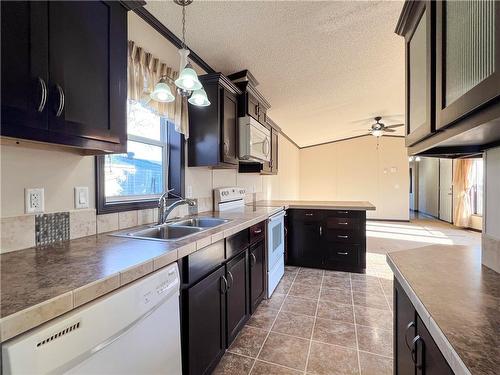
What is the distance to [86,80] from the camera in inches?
41.3

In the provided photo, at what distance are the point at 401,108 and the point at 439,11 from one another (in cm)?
479

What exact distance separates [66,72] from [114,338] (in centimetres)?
100

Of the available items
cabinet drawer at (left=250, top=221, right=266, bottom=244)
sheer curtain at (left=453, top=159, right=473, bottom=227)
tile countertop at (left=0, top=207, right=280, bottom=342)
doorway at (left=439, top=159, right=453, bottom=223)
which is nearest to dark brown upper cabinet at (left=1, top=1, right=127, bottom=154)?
tile countertop at (left=0, top=207, right=280, bottom=342)

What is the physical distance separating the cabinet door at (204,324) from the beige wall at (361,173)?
23.8 ft

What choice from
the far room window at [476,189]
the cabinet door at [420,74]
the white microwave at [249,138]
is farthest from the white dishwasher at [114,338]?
the far room window at [476,189]

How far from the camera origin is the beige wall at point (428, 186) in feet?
27.2

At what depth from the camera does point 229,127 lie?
2.41 meters

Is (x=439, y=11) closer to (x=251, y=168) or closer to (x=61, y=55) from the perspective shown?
(x=61, y=55)

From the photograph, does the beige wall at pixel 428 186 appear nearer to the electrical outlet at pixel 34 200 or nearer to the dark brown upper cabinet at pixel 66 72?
the dark brown upper cabinet at pixel 66 72

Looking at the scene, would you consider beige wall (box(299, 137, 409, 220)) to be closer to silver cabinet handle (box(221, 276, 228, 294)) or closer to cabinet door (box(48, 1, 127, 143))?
silver cabinet handle (box(221, 276, 228, 294))

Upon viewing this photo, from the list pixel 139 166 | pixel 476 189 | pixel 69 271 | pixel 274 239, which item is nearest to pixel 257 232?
pixel 274 239

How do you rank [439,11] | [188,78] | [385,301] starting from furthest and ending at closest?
1. [385,301]
2. [188,78]
3. [439,11]

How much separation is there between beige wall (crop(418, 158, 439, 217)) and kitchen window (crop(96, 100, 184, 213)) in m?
9.08

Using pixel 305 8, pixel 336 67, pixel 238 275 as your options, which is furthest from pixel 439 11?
pixel 336 67
